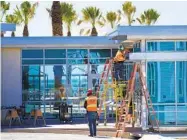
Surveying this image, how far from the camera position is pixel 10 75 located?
108 feet

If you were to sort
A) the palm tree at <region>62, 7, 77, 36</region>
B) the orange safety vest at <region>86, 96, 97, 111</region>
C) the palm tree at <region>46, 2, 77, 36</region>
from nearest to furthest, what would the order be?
the orange safety vest at <region>86, 96, 97, 111</region> → the palm tree at <region>46, 2, 77, 36</region> → the palm tree at <region>62, 7, 77, 36</region>

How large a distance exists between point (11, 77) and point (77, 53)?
3.50m

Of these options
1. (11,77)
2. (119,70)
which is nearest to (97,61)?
(11,77)

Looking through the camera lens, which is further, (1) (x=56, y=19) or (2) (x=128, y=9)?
(2) (x=128, y=9)

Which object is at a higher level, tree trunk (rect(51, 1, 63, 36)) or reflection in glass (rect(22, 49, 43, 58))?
tree trunk (rect(51, 1, 63, 36))

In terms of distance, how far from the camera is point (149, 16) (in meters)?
72.4

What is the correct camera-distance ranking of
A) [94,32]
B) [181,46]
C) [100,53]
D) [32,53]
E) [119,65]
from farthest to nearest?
1. [94,32]
2. [100,53]
3. [32,53]
4. [119,65]
5. [181,46]

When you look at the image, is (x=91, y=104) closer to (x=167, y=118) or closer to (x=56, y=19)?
(x=167, y=118)

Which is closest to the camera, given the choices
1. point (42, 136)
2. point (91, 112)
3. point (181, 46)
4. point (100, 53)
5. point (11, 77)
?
point (42, 136)

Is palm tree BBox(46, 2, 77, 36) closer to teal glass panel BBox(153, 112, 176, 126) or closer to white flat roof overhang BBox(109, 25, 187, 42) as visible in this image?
teal glass panel BBox(153, 112, 176, 126)

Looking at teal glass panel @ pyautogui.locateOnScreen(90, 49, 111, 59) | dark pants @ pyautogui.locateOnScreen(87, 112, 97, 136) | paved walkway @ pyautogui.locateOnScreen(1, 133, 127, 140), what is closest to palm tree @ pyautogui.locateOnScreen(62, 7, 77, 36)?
teal glass panel @ pyautogui.locateOnScreen(90, 49, 111, 59)

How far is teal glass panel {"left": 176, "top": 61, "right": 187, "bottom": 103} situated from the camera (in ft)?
89.8

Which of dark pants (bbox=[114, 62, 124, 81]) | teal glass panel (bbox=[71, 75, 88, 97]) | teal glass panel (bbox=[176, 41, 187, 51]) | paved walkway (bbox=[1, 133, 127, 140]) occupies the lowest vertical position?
paved walkway (bbox=[1, 133, 127, 140])

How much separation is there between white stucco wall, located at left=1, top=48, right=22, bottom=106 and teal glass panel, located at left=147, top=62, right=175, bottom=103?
26.7 feet
